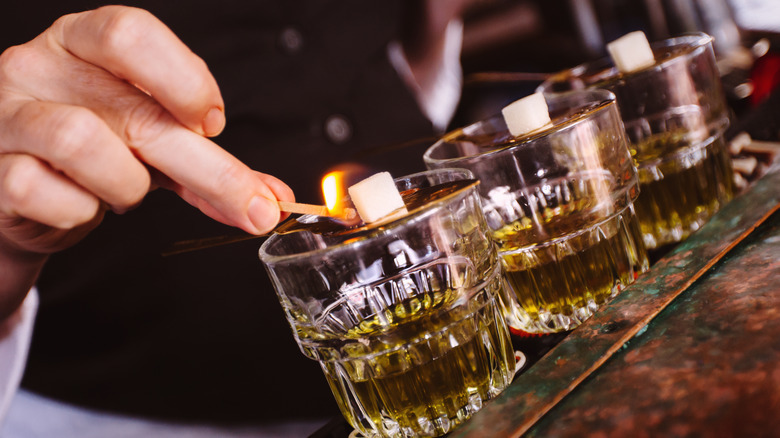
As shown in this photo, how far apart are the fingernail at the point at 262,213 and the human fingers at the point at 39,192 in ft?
0.49

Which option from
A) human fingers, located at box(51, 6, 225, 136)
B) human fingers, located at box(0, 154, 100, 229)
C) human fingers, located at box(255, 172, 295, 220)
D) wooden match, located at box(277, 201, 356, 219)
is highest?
human fingers, located at box(51, 6, 225, 136)

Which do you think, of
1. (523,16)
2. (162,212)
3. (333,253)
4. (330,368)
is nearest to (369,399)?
(330,368)

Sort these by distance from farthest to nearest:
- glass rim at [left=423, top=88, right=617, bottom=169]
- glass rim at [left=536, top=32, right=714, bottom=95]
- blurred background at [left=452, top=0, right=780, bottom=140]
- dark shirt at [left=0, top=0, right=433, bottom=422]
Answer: blurred background at [left=452, top=0, right=780, bottom=140] → dark shirt at [left=0, top=0, right=433, bottom=422] → glass rim at [left=536, top=32, right=714, bottom=95] → glass rim at [left=423, top=88, right=617, bottom=169]

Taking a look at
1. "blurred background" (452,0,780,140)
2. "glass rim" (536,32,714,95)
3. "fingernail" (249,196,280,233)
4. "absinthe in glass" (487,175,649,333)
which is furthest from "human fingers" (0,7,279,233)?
"blurred background" (452,0,780,140)

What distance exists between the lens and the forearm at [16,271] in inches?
30.7

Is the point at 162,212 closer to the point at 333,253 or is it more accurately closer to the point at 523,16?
the point at 333,253

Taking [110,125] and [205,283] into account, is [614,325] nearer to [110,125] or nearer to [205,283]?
[110,125]

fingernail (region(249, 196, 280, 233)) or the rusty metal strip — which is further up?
fingernail (region(249, 196, 280, 233))

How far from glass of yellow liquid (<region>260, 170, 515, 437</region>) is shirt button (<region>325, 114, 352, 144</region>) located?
76 cm

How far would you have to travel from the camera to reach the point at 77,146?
50 cm

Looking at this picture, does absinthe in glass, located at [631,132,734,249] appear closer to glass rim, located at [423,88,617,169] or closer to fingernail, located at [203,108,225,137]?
glass rim, located at [423,88,617,169]

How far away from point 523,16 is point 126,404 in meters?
2.36

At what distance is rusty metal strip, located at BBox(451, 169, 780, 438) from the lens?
0.46m

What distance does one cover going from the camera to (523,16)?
2807 mm
